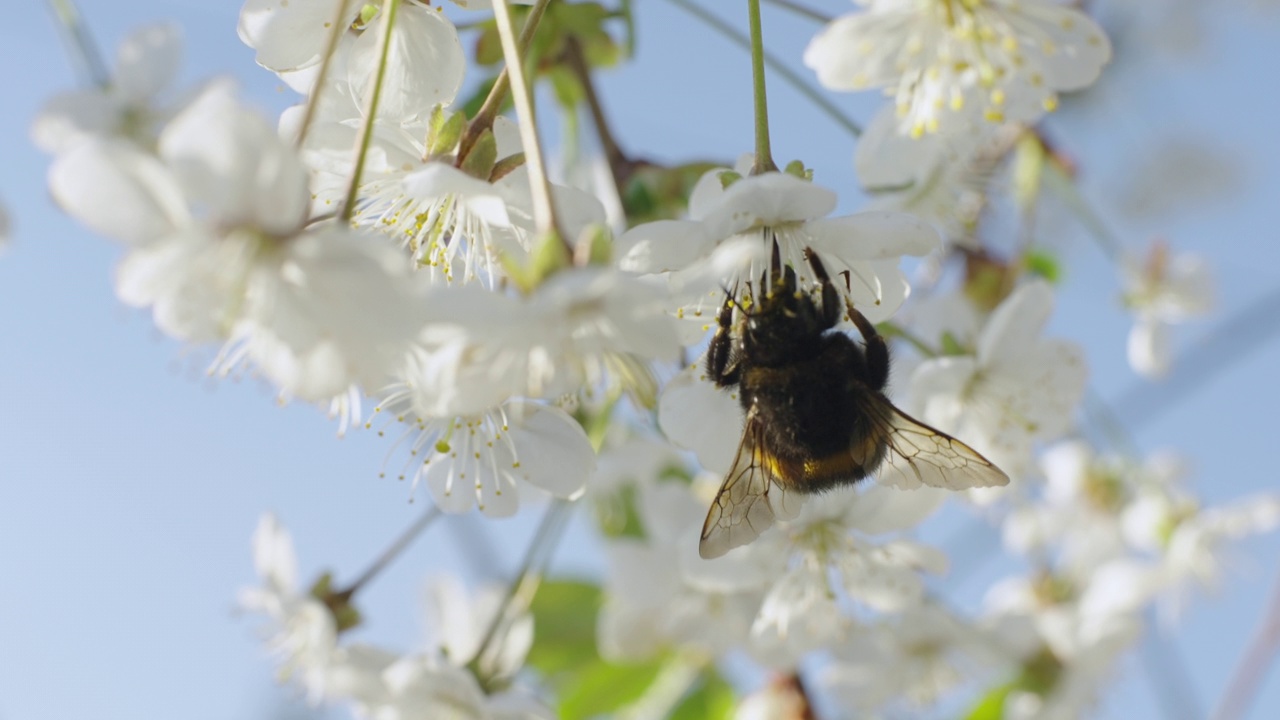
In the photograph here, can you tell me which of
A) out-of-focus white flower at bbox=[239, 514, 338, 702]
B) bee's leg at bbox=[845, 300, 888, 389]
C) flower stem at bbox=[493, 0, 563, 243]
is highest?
flower stem at bbox=[493, 0, 563, 243]

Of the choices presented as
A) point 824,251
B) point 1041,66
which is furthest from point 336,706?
A: point 1041,66

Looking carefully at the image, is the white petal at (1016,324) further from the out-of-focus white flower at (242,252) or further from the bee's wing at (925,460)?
the out-of-focus white flower at (242,252)

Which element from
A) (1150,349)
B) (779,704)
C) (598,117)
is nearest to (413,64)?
(598,117)

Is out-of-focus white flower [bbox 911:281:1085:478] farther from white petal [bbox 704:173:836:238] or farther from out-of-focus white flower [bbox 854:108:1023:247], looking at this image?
white petal [bbox 704:173:836:238]

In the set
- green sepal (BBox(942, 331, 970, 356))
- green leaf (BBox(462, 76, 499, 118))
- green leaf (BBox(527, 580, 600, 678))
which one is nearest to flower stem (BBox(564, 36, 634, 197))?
green leaf (BBox(462, 76, 499, 118))

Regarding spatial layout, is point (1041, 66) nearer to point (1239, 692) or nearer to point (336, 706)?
point (336, 706)

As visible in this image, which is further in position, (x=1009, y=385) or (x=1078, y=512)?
(x=1078, y=512)

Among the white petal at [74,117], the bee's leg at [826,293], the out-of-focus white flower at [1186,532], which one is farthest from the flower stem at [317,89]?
the out-of-focus white flower at [1186,532]

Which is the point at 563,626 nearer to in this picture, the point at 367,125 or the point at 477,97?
the point at 477,97
